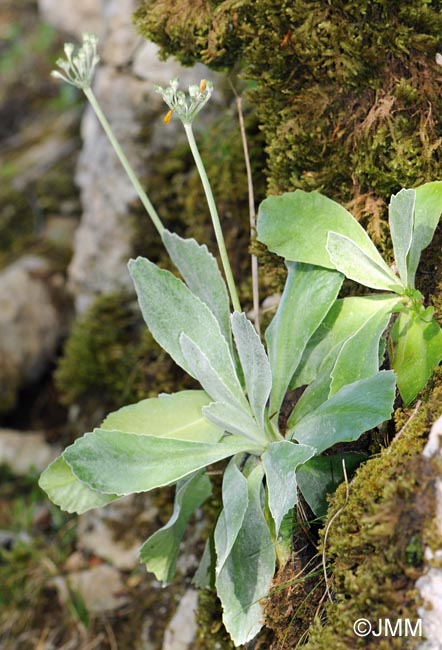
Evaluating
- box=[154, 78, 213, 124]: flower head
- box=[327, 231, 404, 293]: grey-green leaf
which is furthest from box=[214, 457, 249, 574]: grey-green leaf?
box=[154, 78, 213, 124]: flower head

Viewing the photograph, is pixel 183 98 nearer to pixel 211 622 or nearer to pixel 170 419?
pixel 170 419

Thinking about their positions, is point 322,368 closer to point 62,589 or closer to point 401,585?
point 401,585

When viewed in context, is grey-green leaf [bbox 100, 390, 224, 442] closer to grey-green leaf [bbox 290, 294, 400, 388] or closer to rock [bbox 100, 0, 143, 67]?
grey-green leaf [bbox 290, 294, 400, 388]

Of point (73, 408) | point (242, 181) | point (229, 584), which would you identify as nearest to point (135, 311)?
point (73, 408)

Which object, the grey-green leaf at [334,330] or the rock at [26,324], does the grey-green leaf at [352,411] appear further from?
the rock at [26,324]

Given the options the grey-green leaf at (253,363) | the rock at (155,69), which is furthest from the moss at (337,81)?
the rock at (155,69)

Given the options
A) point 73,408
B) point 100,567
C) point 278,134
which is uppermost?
point 278,134
